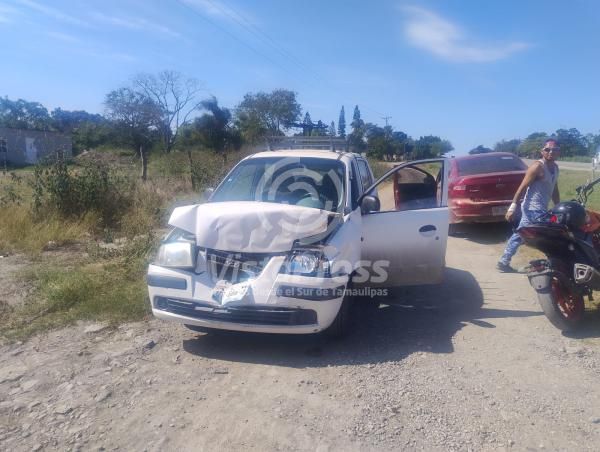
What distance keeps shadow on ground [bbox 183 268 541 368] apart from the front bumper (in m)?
0.30

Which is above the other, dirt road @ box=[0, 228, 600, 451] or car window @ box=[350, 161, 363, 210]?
car window @ box=[350, 161, 363, 210]

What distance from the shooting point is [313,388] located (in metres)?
3.40

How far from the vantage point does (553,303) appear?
4.33 meters

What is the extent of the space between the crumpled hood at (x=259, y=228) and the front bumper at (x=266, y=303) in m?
0.19

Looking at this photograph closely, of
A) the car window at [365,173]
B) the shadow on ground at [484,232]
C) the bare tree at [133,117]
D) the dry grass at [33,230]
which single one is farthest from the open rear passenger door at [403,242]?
the bare tree at [133,117]

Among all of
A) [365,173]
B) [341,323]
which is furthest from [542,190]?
[341,323]

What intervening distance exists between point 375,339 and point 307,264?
1092mm

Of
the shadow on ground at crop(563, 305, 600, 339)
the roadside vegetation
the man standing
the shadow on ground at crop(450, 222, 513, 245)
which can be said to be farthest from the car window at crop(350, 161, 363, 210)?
the shadow on ground at crop(450, 222, 513, 245)

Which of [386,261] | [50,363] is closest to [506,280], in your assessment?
[386,261]

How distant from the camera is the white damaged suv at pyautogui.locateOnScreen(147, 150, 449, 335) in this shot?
147 inches

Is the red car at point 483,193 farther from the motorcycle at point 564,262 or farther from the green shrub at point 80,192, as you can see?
the green shrub at point 80,192

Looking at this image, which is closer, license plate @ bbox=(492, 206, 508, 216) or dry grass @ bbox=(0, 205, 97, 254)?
dry grass @ bbox=(0, 205, 97, 254)

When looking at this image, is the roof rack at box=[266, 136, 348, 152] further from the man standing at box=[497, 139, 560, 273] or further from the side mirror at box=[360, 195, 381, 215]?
the man standing at box=[497, 139, 560, 273]

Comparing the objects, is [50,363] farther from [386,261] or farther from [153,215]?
[153,215]
